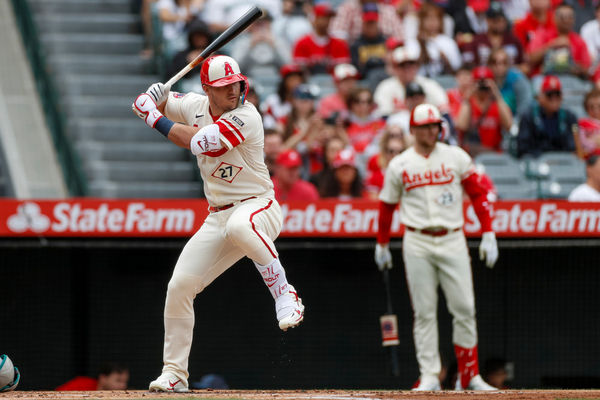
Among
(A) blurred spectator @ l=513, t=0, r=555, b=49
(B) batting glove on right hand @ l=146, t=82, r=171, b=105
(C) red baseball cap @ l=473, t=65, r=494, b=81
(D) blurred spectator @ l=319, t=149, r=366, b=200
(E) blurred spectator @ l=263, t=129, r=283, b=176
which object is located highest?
(A) blurred spectator @ l=513, t=0, r=555, b=49

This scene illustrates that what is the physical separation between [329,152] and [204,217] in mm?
2013

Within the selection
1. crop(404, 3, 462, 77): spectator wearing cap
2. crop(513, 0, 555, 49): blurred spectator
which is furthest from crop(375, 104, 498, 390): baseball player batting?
crop(513, 0, 555, 49): blurred spectator

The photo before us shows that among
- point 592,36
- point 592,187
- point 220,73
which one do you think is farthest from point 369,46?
point 220,73

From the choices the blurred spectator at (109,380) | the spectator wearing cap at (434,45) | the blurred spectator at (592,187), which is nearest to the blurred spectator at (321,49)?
the spectator wearing cap at (434,45)

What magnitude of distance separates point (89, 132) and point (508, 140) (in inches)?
173

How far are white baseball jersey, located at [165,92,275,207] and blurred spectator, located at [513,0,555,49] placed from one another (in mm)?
7456

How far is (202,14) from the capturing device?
1259cm

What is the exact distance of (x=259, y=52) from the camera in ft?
39.9

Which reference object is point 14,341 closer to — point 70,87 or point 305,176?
point 305,176

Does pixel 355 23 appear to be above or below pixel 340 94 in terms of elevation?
above

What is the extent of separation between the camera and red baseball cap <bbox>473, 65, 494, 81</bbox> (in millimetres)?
11352

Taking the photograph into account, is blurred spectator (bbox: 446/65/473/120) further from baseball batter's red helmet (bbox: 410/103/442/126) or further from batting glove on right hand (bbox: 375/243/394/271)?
batting glove on right hand (bbox: 375/243/394/271)

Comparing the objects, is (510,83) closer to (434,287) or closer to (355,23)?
(355,23)

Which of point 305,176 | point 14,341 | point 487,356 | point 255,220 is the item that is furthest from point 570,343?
point 14,341
